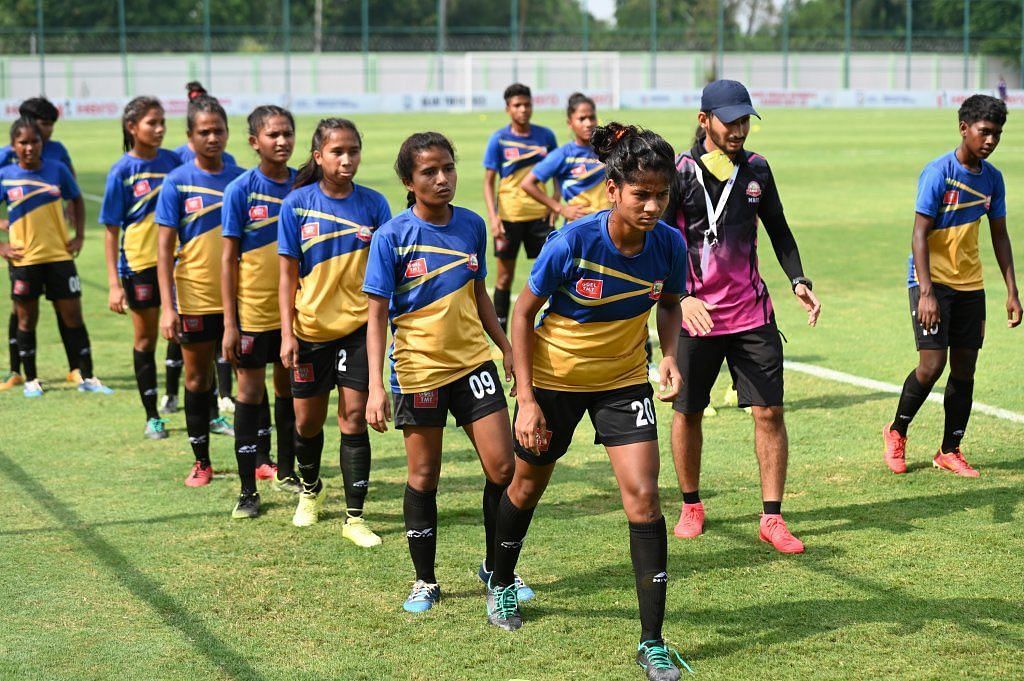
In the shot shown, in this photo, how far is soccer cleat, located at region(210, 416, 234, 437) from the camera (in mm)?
9078

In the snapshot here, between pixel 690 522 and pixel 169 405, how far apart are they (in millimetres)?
4727

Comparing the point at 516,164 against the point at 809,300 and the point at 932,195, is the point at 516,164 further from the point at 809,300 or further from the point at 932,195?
the point at 809,300

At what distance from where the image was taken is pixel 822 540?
641 centimetres

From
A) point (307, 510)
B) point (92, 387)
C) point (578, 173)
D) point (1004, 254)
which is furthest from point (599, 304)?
point (92, 387)

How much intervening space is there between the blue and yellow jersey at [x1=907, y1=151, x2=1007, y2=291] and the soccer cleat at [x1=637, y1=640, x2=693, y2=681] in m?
3.63

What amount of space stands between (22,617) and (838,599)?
356 cm

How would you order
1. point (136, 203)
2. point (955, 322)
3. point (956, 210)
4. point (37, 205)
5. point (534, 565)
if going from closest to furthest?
1. point (534, 565)
2. point (956, 210)
3. point (955, 322)
4. point (136, 203)
5. point (37, 205)

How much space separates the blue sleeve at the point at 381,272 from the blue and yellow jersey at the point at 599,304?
0.73 meters

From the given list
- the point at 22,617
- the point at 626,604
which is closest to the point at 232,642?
the point at 22,617

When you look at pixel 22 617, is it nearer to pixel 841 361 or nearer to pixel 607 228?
pixel 607 228

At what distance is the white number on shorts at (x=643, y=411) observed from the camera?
16.6 ft

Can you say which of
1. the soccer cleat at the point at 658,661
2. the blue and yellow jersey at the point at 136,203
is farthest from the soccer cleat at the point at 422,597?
the blue and yellow jersey at the point at 136,203

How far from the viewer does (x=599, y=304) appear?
16.8 ft

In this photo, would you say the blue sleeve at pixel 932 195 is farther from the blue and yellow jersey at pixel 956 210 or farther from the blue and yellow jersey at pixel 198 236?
the blue and yellow jersey at pixel 198 236
